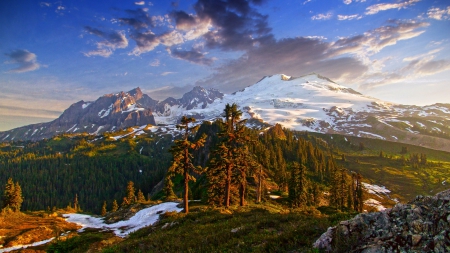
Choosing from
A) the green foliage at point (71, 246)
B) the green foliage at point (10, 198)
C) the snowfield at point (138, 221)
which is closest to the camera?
the green foliage at point (71, 246)

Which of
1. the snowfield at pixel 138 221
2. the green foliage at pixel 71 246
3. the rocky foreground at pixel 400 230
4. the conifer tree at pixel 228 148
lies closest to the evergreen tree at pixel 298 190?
the conifer tree at pixel 228 148

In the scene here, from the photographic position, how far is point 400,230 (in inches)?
279

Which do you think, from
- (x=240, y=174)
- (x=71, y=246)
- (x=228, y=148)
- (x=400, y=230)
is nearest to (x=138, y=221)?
(x=71, y=246)

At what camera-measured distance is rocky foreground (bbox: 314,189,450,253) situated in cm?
639

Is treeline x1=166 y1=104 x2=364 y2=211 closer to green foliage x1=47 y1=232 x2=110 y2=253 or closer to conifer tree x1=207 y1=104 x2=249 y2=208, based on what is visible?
conifer tree x1=207 y1=104 x2=249 y2=208

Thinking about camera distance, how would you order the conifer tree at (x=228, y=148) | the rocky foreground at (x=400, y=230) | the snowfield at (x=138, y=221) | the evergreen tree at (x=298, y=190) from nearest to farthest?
the rocky foreground at (x=400, y=230)
the conifer tree at (x=228, y=148)
the snowfield at (x=138, y=221)
the evergreen tree at (x=298, y=190)

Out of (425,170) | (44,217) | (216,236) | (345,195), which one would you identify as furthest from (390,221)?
(425,170)

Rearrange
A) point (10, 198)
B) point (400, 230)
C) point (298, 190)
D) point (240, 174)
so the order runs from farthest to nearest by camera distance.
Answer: point (10, 198), point (298, 190), point (240, 174), point (400, 230)

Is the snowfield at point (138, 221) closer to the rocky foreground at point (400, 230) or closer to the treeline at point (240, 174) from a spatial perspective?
the treeline at point (240, 174)

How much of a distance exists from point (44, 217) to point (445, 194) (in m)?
75.0

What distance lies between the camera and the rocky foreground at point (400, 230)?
6.39 metres

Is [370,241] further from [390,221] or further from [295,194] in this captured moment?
[295,194]

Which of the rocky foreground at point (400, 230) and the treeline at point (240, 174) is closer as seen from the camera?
the rocky foreground at point (400, 230)

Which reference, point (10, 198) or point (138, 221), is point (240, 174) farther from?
point (10, 198)
